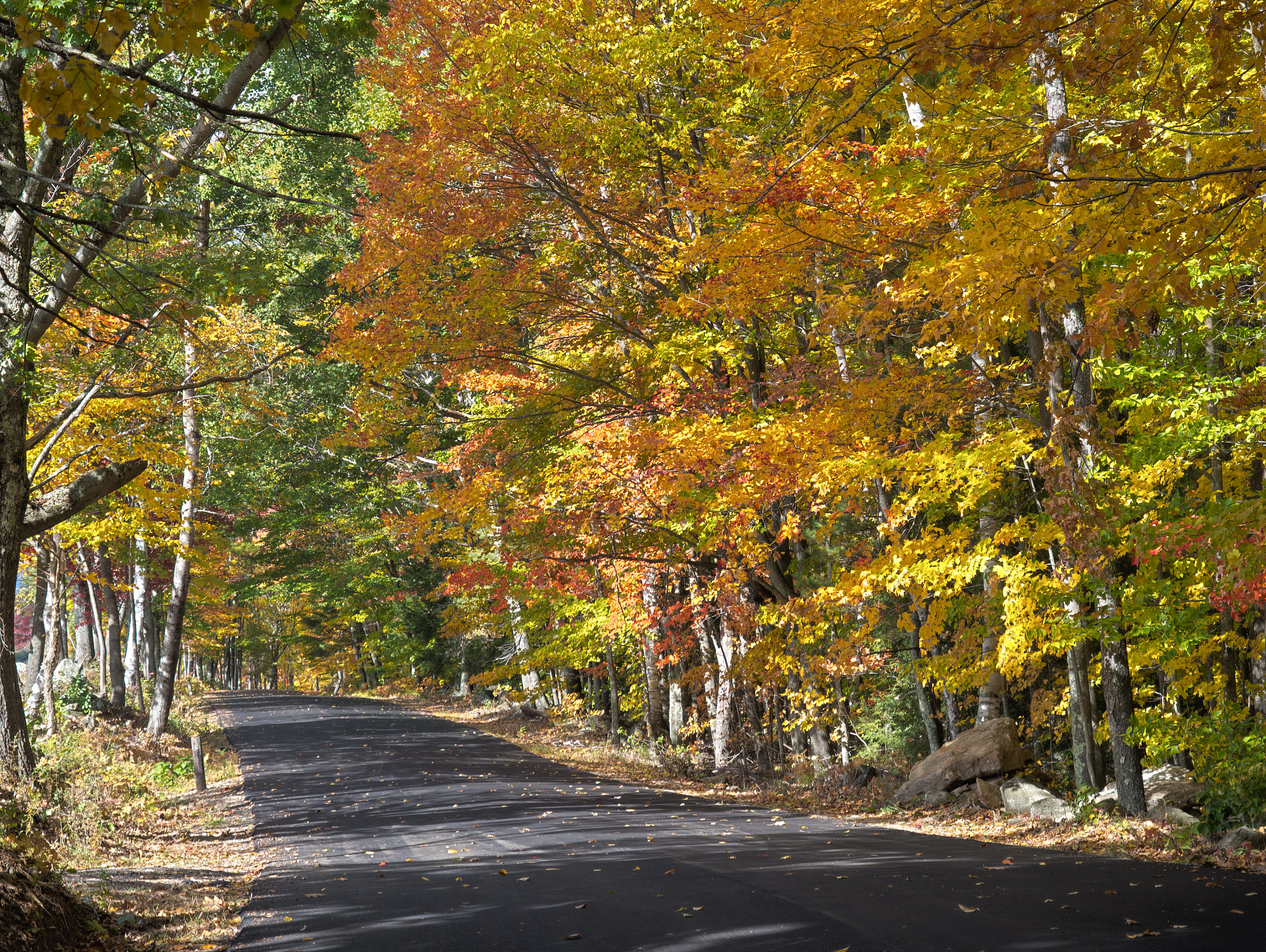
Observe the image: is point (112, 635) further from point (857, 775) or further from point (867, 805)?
point (867, 805)

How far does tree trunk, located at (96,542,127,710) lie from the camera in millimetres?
24922

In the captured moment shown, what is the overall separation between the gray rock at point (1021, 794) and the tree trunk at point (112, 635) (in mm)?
20964

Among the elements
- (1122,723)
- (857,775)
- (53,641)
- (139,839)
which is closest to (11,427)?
(139,839)

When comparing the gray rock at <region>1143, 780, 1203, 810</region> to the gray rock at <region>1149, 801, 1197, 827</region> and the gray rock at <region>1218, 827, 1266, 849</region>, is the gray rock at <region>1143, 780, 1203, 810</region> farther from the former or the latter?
the gray rock at <region>1218, 827, 1266, 849</region>

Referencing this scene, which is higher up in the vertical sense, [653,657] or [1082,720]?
[653,657]

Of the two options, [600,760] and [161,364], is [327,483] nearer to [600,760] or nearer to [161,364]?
[161,364]

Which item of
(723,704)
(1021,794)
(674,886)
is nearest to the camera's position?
(674,886)

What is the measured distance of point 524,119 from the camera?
1287 cm

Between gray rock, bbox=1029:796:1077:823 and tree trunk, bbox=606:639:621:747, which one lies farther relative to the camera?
tree trunk, bbox=606:639:621:747

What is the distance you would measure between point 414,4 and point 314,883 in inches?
502

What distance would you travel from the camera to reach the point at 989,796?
12461 mm

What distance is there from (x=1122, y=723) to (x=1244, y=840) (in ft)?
6.73

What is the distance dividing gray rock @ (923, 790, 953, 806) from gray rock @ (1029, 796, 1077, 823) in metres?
1.32

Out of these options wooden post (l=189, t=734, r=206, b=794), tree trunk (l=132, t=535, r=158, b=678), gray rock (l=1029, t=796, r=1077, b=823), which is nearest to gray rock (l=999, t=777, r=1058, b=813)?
gray rock (l=1029, t=796, r=1077, b=823)
